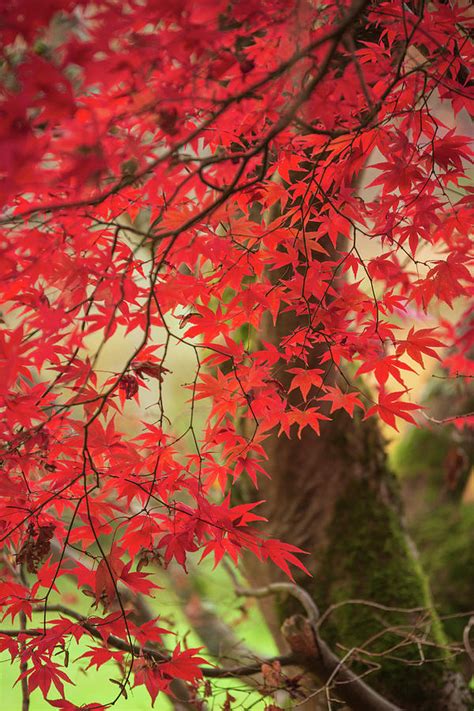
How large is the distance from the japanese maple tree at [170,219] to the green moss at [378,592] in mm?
772

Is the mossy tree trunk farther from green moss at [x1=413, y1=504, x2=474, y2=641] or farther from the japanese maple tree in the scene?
the japanese maple tree

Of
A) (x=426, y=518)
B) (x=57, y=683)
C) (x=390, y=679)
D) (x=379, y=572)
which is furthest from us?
(x=426, y=518)

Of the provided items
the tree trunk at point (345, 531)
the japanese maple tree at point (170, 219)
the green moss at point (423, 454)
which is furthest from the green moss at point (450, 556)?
the japanese maple tree at point (170, 219)

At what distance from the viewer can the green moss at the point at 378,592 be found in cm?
183

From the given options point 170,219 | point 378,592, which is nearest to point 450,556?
point 378,592

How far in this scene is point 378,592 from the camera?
196 centimetres

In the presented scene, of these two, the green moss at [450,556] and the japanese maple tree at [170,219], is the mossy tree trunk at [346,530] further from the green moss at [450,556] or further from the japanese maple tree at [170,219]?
the japanese maple tree at [170,219]

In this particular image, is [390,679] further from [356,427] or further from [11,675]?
[11,675]

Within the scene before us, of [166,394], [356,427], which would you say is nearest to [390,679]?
[356,427]

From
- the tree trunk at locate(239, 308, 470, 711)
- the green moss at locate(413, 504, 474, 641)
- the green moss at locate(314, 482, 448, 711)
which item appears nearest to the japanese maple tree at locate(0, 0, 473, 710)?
the tree trunk at locate(239, 308, 470, 711)

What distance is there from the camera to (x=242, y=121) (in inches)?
44.4

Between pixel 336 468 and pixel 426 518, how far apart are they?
108 cm

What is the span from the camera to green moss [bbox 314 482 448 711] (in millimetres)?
1829

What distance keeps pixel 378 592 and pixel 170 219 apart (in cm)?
140
